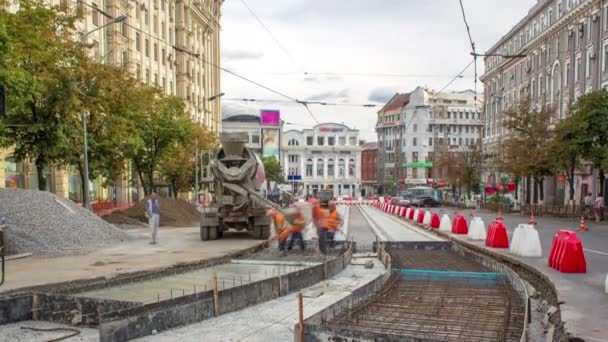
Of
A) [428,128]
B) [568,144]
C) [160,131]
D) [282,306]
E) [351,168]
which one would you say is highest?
[428,128]

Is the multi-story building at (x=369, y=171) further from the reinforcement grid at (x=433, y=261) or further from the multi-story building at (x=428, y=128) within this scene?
the reinforcement grid at (x=433, y=261)

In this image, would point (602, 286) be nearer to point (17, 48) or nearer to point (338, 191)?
point (17, 48)

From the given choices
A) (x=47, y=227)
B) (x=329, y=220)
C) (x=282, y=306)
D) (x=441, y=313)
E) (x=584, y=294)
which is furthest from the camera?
(x=47, y=227)

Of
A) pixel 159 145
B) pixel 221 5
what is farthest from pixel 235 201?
pixel 221 5

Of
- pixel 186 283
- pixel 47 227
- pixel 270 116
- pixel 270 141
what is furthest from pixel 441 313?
pixel 270 141

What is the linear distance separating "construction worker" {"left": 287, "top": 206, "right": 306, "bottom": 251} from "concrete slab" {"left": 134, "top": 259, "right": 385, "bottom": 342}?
14.7 ft

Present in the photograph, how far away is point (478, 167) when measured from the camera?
67.2 meters

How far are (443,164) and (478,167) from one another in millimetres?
10396

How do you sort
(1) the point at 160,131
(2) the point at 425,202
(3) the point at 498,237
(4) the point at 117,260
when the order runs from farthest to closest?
(2) the point at 425,202, (1) the point at 160,131, (3) the point at 498,237, (4) the point at 117,260

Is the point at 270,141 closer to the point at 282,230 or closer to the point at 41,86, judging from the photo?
the point at 41,86

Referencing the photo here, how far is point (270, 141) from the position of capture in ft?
359

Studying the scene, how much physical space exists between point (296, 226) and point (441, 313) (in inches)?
290

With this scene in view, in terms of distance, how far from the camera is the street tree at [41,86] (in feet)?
63.4

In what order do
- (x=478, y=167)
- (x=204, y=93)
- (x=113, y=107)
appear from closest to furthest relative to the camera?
(x=113, y=107) < (x=478, y=167) < (x=204, y=93)
